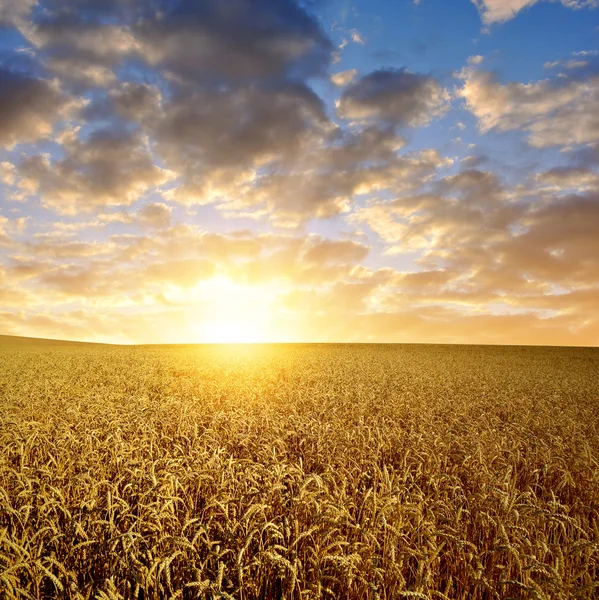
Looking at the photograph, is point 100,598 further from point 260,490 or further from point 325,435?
point 325,435

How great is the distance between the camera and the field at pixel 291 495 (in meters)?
3.19

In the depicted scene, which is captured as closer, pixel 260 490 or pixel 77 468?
pixel 260 490

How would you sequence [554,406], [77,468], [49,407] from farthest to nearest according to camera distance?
[554,406]
[49,407]
[77,468]

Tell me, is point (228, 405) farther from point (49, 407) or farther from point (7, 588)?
point (7, 588)

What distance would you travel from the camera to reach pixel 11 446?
614 cm

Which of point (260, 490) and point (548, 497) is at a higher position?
point (260, 490)

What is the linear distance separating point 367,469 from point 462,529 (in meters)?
1.50

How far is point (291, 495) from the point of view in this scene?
4461mm

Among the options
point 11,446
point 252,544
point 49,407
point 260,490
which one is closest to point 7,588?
point 252,544

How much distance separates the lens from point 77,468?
5492 mm

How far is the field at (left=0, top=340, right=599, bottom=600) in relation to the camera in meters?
3.19

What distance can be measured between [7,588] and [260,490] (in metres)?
2.32

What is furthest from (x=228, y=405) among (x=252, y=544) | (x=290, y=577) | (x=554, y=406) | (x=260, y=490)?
(x=554, y=406)

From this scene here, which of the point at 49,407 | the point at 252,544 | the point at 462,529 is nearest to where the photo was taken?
the point at 252,544
